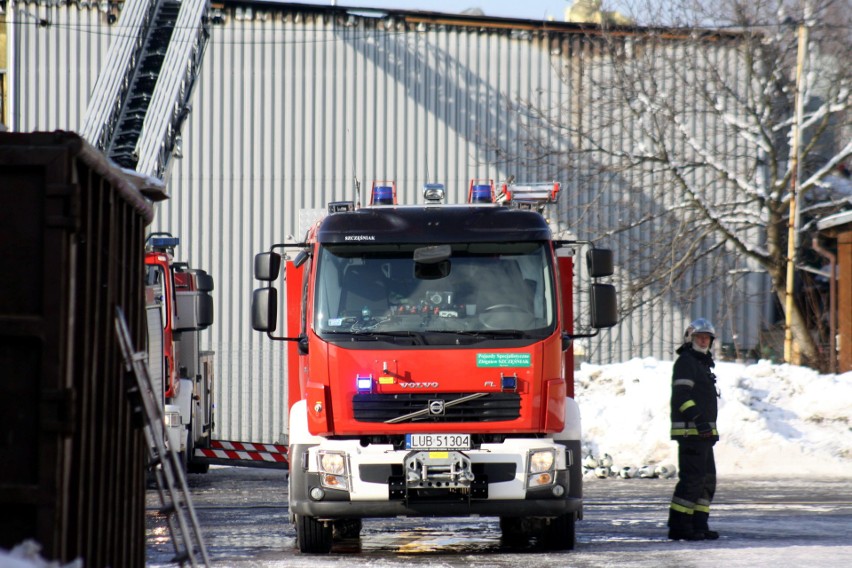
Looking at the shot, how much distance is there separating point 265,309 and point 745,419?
37.0 feet

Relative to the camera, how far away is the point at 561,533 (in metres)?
10.7

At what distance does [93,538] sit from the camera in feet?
18.6

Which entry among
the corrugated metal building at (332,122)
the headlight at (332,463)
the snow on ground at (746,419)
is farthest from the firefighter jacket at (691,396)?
the corrugated metal building at (332,122)

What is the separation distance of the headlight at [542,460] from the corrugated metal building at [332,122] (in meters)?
17.5

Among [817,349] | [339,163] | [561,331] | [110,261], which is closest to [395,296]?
[561,331]

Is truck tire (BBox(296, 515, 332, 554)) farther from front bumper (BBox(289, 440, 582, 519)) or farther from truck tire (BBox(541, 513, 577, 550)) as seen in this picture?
truck tire (BBox(541, 513, 577, 550))

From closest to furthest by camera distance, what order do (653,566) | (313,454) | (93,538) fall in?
(93,538) → (653,566) → (313,454)

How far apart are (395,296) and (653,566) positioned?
2.86 meters

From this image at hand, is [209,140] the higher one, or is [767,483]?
[209,140]

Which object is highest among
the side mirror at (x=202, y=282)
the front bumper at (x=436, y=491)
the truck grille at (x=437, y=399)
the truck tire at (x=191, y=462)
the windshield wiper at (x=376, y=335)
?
the side mirror at (x=202, y=282)

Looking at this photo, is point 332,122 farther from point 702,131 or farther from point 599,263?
point 599,263

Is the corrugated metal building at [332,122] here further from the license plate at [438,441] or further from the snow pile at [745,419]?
the license plate at [438,441]

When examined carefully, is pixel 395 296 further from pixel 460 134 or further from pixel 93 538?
pixel 460 134

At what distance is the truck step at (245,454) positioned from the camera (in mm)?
17672
